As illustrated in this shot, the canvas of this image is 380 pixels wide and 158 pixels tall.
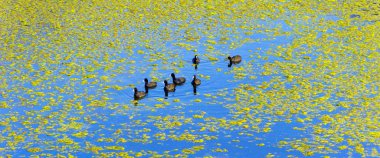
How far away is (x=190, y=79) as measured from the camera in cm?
1966

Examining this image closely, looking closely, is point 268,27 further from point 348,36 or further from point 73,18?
point 73,18

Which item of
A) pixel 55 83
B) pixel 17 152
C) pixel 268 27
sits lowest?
pixel 17 152

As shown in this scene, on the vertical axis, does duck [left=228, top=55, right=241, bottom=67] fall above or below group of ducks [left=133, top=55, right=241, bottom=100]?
above

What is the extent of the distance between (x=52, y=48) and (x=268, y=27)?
7.41 m

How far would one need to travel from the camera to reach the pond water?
15656 mm

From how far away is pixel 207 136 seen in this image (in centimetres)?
1584

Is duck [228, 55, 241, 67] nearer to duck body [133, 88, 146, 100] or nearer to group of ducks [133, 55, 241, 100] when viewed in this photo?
group of ducks [133, 55, 241, 100]

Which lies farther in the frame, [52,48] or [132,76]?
[52,48]

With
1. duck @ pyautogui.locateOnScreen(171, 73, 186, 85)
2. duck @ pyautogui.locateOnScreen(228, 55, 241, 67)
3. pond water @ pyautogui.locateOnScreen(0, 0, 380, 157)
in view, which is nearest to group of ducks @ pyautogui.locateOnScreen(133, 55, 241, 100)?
duck @ pyautogui.locateOnScreen(171, 73, 186, 85)

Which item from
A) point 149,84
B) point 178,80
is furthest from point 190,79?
point 149,84

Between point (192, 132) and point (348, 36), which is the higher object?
point (348, 36)

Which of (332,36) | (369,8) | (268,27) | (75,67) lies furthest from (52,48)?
(369,8)

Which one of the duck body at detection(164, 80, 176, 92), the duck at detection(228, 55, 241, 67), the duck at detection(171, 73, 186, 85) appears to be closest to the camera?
the duck body at detection(164, 80, 176, 92)

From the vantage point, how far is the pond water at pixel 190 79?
616 inches
